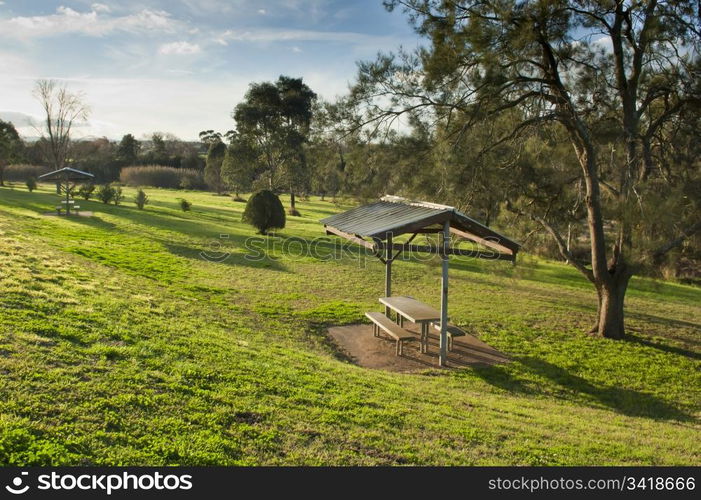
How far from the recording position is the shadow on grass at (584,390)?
7.53 m

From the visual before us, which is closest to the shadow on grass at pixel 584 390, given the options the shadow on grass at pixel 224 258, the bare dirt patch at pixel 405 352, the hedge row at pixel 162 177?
the bare dirt patch at pixel 405 352

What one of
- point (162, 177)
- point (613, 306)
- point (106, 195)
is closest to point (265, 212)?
point (106, 195)

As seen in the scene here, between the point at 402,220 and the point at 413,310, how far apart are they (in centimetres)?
188

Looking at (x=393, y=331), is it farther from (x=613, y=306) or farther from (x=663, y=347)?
(x=663, y=347)

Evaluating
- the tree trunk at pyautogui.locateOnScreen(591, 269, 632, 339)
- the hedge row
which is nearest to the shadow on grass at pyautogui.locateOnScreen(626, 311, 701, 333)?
the tree trunk at pyautogui.locateOnScreen(591, 269, 632, 339)

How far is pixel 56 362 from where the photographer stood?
5.06m

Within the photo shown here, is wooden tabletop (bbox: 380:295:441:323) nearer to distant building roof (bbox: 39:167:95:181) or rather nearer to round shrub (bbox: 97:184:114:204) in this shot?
distant building roof (bbox: 39:167:95:181)

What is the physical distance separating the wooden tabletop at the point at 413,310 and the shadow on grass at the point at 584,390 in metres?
1.22

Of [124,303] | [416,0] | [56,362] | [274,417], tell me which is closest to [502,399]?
[274,417]

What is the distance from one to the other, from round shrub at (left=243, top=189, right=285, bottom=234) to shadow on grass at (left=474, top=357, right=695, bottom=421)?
1678cm

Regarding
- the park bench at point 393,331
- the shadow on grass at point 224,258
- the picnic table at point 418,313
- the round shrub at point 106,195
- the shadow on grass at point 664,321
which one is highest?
the round shrub at point 106,195

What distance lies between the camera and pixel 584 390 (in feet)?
26.7

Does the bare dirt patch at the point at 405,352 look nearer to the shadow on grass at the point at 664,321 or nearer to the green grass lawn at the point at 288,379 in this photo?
the green grass lawn at the point at 288,379
